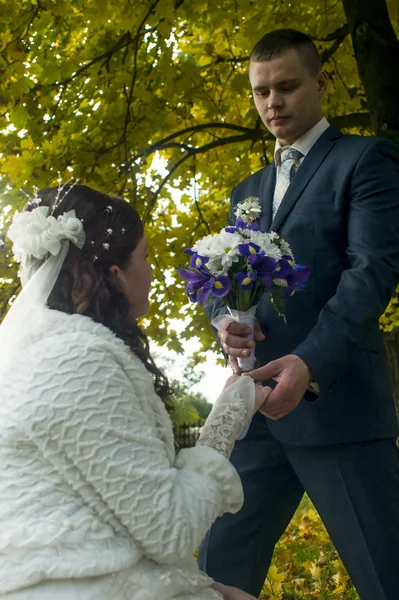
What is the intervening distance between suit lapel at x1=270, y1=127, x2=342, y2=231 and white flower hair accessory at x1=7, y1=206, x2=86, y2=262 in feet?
2.91

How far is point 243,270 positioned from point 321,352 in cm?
36

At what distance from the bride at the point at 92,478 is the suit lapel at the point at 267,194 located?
3.39 ft

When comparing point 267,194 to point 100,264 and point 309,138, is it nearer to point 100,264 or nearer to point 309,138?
point 309,138

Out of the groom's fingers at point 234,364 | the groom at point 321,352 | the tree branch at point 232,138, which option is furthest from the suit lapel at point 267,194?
the tree branch at point 232,138

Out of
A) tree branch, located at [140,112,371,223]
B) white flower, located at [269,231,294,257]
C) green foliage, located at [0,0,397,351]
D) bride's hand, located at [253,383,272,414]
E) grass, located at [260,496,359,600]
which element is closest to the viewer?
bride's hand, located at [253,383,272,414]

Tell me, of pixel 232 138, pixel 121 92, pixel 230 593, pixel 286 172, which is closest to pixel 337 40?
pixel 232 138

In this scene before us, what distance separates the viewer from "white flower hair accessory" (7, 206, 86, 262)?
7.20ft

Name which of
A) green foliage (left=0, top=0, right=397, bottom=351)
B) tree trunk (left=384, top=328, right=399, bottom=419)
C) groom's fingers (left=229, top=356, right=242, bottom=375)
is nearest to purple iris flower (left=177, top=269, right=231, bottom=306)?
groom's fingers (left=229, top=356, right=242, bottom=375)

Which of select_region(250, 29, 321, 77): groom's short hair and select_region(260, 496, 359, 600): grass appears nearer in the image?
select_region(250, 29, 321, 77): groom's short hair

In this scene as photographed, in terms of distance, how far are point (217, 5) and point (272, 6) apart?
462 mm

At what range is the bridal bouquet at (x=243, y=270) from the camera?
2461 millimetres

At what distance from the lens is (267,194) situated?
3025 millimetres

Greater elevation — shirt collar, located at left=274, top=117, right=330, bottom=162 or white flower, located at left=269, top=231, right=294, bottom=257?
shirt collar, located at left=274, top=117, right=330, bottom=162

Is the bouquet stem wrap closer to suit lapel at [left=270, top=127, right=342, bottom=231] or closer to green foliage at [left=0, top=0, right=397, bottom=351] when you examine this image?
suit lapel at [left=270, top=127, right=342, bottom=231]
